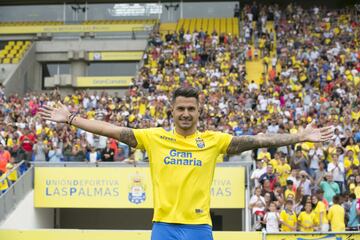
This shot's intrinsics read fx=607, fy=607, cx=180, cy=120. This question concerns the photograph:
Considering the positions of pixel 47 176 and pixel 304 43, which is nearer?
pixel 47 176

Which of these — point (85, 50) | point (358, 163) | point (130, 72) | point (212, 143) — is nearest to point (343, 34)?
point (130, 72)

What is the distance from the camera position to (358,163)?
49.3 ft

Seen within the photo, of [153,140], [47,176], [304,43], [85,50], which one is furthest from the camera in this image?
[85,50]

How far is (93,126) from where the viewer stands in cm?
473

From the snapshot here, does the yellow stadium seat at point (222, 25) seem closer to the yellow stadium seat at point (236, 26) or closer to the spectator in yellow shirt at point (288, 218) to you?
the yellow stadium seat at point (236, 26)

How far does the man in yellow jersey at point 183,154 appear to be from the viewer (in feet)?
14.6

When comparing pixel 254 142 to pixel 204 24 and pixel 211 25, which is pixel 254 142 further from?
pixel 204 24

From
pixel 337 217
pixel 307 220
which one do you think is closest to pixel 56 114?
pixel 307 220

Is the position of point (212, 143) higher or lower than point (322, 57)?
lower

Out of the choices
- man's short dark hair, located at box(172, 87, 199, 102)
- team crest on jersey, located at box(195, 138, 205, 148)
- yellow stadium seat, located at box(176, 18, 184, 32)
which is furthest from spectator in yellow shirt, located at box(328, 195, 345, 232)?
yellow stadium seat, located at box(176, 18, 184, 32)

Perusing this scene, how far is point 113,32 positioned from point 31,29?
5225 mm

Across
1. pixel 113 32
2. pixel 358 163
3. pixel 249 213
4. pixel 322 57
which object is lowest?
pixel 249 213

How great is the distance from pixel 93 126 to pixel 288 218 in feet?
28.1

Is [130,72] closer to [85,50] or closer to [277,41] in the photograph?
[85,50]
